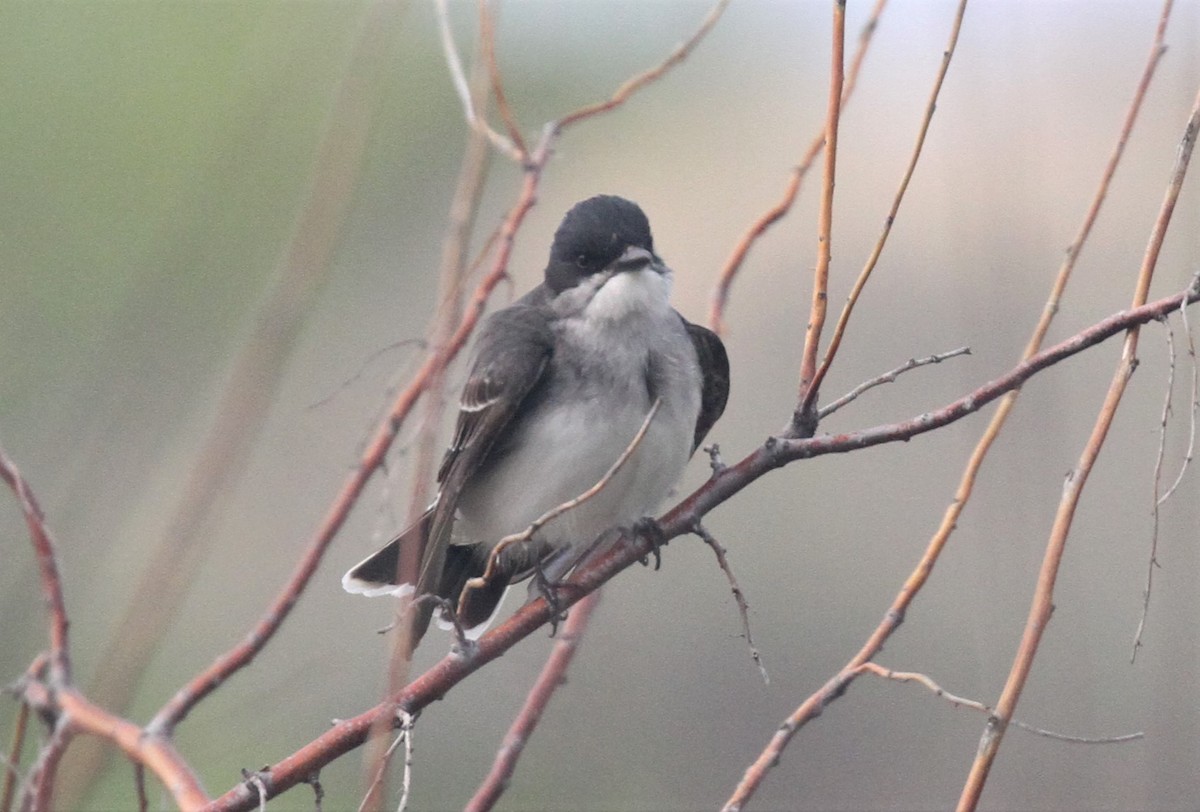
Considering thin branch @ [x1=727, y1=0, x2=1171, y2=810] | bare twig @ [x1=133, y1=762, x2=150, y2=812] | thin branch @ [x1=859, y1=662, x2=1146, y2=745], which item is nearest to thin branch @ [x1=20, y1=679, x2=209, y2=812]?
bare twig @ [x1=133, y1=762, x2=150, y2=812]

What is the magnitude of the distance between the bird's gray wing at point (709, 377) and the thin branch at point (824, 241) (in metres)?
1.22

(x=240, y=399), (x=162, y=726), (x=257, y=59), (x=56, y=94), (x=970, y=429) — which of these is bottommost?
(x=162, y=726)

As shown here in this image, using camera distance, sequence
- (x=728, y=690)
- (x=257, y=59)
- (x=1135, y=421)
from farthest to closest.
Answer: (x=728, y=690) → (x=1135, y=421) → (x=257, y=59)

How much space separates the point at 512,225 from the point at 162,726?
1.01 m

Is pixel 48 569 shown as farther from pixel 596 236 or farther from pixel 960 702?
pixel 596 236

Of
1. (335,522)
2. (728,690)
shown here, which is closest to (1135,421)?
(728,690)

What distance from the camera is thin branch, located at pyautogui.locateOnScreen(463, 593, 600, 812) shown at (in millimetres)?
1819

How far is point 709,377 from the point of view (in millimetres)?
3271

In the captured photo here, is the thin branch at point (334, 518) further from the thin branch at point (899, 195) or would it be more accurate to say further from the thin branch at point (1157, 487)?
the thin branch at point (1157, 487)

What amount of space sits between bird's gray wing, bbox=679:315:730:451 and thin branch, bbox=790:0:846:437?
4.02 feet

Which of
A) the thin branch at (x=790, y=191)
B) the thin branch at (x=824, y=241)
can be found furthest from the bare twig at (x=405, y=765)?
the thin branch at (x=790, y=191)

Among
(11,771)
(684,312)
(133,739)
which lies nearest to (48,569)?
(133,739)

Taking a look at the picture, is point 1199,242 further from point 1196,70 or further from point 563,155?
point 563,155

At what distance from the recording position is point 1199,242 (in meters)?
1.89
